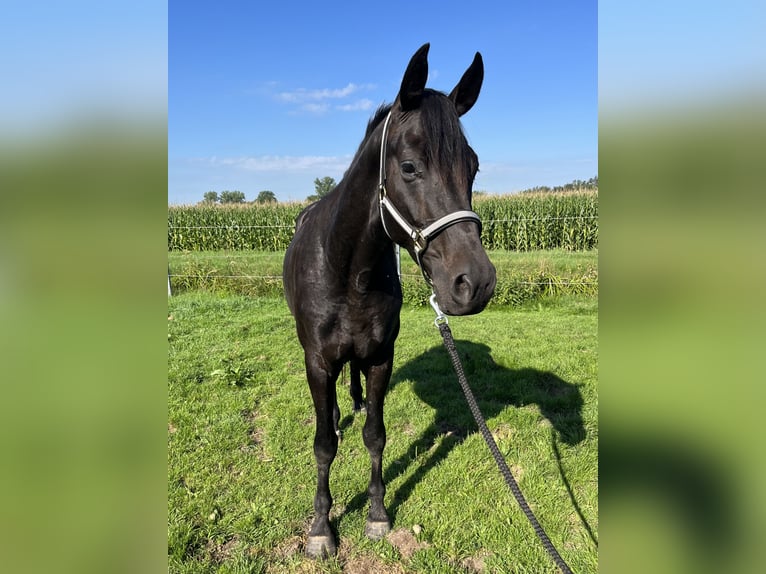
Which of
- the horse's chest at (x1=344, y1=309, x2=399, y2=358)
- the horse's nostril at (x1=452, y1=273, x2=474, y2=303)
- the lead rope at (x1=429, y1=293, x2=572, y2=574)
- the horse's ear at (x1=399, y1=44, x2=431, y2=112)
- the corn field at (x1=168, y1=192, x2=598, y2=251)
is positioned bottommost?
the lead rope at (x1=429, y1=293, x2=572, y2=574)

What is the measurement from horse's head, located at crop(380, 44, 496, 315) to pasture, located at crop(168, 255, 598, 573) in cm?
200

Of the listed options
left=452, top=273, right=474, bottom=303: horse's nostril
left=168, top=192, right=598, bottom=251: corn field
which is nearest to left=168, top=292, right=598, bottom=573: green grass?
left=452, top=273, right=474, bottom=303: horse's nostril

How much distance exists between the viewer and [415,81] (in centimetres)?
193

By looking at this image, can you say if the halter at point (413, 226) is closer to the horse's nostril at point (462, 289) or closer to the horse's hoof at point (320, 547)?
the horse's nostril at point (462, 289)

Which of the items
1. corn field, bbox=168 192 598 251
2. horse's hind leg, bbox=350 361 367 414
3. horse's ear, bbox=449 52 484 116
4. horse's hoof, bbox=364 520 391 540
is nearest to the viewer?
horse's ear, bbox=449 52 484 116

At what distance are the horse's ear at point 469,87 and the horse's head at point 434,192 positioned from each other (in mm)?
333

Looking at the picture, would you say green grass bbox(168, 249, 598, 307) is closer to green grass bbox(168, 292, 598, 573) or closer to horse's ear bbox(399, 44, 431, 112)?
green grass bbox(168, 292, 598, 573)

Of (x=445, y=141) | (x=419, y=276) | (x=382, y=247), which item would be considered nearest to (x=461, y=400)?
(x=382, y=247)

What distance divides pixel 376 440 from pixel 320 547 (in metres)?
0.77

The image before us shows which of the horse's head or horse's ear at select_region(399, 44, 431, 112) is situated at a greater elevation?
horse's ear at select_region(399, 44, 431, 112)

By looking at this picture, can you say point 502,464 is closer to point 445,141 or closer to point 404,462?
point 445,141

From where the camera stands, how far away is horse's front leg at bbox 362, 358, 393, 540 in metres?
2.93
